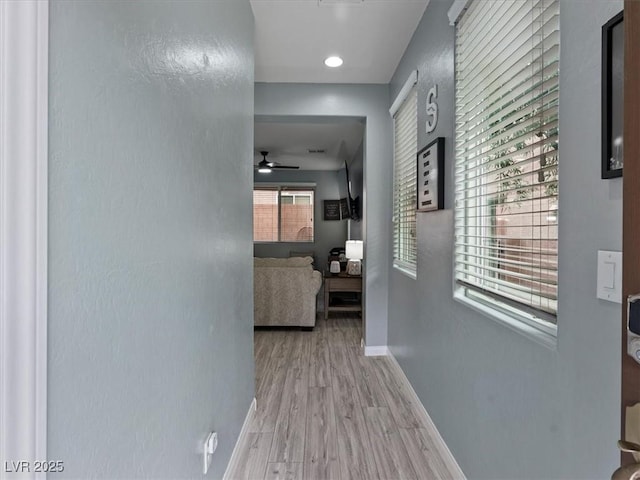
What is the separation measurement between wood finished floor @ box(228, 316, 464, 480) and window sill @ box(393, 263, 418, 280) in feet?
2.67

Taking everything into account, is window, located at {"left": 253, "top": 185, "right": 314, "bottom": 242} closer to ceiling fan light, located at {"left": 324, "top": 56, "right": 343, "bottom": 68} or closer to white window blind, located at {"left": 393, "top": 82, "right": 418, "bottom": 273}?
white window blind, located at {"left": 393, "top": 82, "right": 418, "bottom": 273}

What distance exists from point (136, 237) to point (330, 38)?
7.82 feet

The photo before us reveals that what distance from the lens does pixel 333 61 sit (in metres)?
2.98

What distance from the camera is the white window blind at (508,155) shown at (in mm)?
1138

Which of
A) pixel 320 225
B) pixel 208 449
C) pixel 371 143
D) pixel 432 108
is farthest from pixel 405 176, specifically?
pixel 320 225

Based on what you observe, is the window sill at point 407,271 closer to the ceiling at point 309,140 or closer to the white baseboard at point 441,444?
the white baseboard at point 441,444

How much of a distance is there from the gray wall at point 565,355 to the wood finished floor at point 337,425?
0.84 ft

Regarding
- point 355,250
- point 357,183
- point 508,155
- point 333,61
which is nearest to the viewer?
point 508,155

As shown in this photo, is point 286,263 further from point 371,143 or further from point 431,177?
point 431,177

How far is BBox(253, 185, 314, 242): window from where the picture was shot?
7715 millimetres

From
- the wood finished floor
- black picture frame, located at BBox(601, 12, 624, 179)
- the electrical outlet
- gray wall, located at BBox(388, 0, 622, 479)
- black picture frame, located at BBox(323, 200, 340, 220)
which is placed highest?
black picture frame, located at BBox(323, 200, 340, 220)

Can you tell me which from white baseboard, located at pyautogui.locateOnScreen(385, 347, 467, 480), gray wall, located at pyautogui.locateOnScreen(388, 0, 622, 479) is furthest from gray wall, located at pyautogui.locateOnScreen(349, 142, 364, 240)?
gray wall, located at pyautogui.locateOnScreen(388, 0, 622, 479)

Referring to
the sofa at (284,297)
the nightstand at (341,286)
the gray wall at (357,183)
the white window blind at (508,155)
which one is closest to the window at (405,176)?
the white window blind at (508,155)

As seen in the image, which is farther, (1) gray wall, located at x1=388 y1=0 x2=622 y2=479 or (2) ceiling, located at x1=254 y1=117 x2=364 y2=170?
(2) ceiling, located at x1=254 y1=117 x2=364 y2=170
